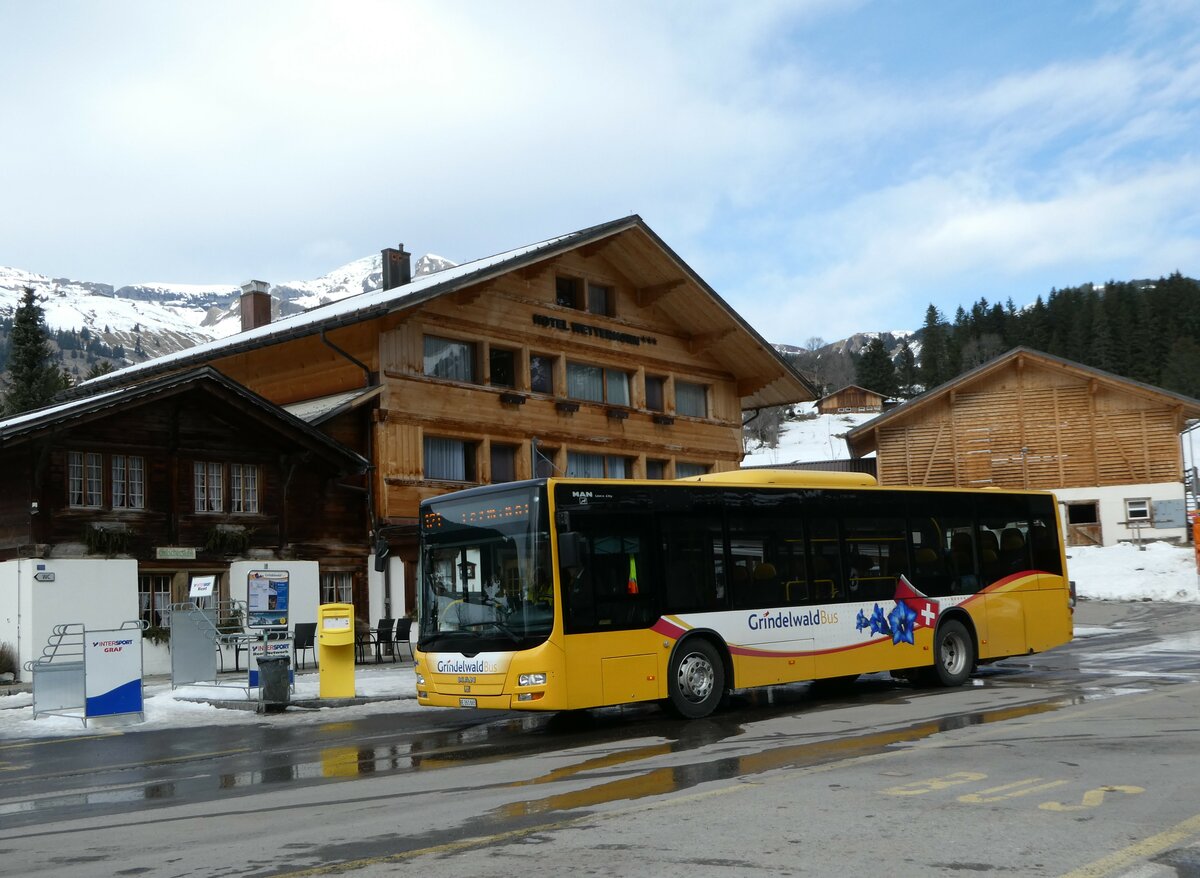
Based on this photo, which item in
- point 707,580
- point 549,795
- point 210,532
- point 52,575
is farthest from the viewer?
point 210,532

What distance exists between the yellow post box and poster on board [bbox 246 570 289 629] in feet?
10.9

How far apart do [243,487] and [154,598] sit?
2982 mm

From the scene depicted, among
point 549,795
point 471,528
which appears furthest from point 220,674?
point 549,795

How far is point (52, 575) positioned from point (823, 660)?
14357mm

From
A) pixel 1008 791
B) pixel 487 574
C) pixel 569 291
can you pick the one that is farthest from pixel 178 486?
pixel 1008 791

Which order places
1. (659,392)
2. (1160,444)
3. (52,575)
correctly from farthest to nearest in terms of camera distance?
(1160,444)
(659,392)
(52,575)

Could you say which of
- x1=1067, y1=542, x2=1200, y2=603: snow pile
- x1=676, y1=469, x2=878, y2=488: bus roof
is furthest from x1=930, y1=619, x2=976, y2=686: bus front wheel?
x1=1067, y1=542, x2=1200, y2=603: snow pile

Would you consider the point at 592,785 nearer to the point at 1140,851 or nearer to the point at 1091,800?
the point at 1091,800

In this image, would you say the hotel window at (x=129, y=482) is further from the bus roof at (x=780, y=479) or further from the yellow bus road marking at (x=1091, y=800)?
the yellow bus road marking at (x=1091, y=800)

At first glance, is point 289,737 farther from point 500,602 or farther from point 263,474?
point 263,474

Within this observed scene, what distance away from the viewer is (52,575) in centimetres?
2258

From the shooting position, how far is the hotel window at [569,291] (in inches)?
1353

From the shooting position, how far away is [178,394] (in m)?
24.8

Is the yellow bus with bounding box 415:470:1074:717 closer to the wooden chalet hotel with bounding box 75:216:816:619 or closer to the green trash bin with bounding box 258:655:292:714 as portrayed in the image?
the green trash bin with bounding box 258:655:292:714
